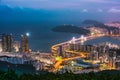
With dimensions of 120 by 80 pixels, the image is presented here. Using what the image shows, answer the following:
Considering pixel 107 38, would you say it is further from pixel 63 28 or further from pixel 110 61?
pixel 110 61

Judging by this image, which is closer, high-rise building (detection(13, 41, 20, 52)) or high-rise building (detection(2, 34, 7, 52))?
high-rise building (detection(13, 41, 20, 52))

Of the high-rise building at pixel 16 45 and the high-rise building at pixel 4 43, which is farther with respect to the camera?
the high-rise building at pixel 4 43

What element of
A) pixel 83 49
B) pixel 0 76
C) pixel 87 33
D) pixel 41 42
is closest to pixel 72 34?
pixel 87 33

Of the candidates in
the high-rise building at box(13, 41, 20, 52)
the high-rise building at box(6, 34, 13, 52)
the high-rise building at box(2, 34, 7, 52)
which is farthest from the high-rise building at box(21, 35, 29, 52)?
the high-rise building at box(2, 34, 7, 52)

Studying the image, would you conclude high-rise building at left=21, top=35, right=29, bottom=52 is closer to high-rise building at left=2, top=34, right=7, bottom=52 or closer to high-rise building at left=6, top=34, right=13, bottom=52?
high-rise building at left=6, top=34, right=13, bottom=52

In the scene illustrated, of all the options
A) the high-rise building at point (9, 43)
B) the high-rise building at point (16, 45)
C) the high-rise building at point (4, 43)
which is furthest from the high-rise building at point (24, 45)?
the high-rise building at point (4, 43)

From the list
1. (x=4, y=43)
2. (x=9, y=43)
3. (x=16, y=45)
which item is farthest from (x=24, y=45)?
(x=4, y=43)

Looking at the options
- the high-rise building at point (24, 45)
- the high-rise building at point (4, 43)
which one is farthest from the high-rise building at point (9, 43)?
the high-rise building at point (24, 45)

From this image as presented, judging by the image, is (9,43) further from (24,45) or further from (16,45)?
(24,45)

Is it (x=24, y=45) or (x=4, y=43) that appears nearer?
(x=24, y=45)

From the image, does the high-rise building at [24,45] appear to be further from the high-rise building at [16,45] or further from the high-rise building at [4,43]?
the high-rise building at [4,43]

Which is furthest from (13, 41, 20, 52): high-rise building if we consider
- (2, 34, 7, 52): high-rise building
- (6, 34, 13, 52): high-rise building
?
(2, 34, 7, 52): high-rise building
